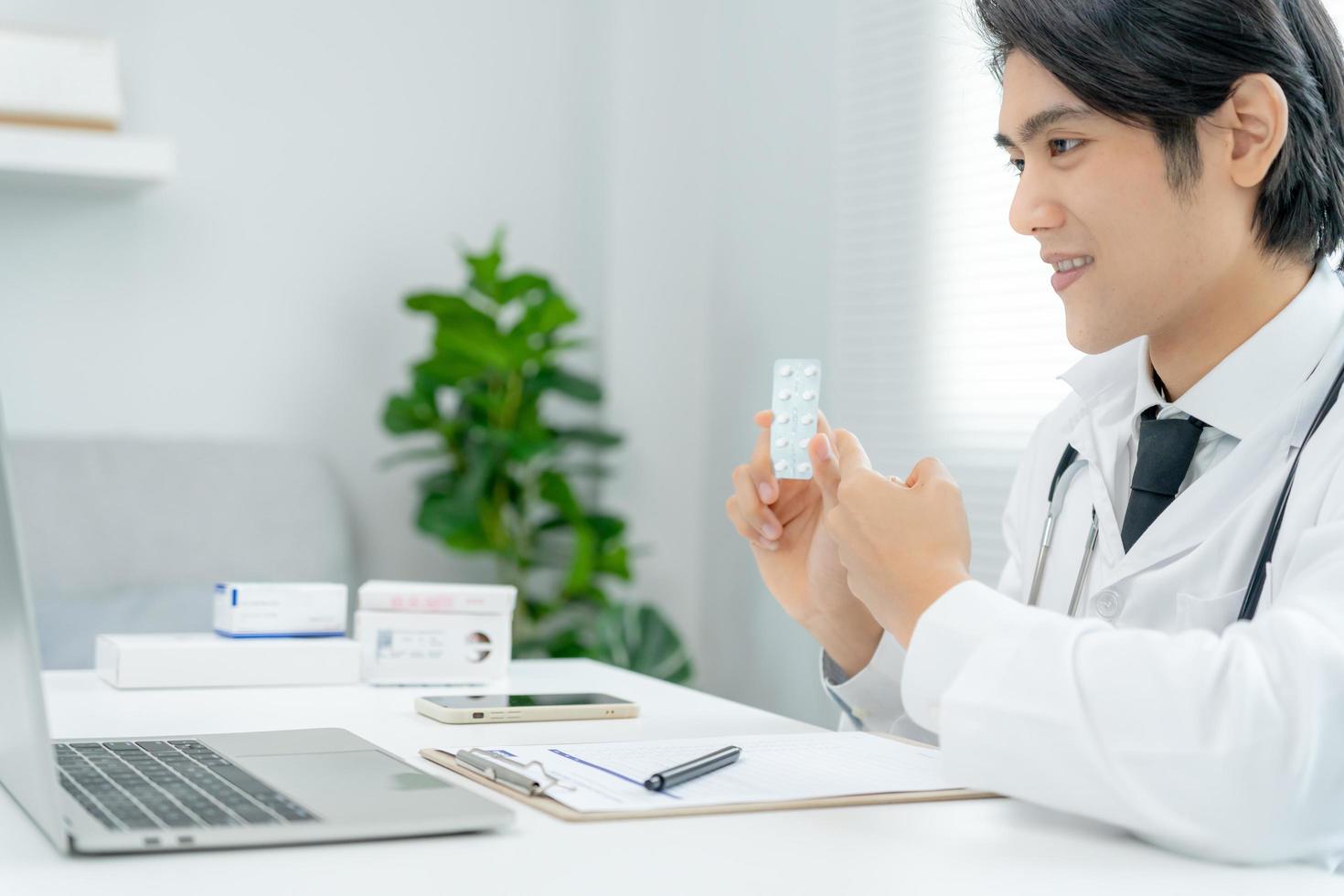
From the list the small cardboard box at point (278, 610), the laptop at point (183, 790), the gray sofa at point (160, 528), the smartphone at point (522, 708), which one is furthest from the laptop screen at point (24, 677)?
the gray sofa at point (160, 528)

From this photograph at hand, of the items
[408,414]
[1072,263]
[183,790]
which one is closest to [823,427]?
[1072,263]

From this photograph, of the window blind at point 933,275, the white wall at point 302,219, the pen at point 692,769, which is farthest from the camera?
the white wall at point 302,219

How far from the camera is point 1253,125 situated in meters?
1.20

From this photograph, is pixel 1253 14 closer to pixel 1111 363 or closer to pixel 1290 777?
pixel 1111 363

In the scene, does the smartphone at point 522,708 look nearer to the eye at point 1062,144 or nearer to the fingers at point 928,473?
the fingers at point 928,473

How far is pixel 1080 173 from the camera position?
4.04ft

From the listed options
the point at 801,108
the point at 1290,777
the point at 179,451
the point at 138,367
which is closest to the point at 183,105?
the point at 138,367

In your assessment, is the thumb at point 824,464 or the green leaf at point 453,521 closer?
the thumb at point 824,464

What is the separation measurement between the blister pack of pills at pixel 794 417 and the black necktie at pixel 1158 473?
0.97 ft

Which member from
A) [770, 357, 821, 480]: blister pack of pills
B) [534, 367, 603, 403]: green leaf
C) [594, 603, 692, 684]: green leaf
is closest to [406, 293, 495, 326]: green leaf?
[534, 367, 603, 403]: green leaf

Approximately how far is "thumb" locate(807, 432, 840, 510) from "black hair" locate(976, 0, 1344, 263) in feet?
1.25

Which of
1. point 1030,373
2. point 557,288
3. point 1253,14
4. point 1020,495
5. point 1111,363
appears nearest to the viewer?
point 1253,14

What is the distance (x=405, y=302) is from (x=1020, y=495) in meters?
1.82

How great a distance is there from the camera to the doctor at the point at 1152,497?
0.86m
